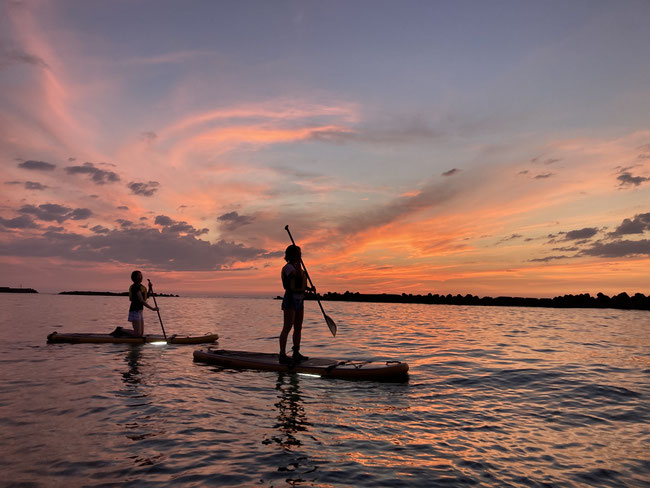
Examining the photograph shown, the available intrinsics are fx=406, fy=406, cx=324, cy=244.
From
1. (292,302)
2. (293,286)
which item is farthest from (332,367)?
(293,286)

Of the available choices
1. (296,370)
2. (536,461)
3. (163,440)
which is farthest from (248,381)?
(536,461)

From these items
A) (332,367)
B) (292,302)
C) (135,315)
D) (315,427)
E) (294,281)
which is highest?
(294,281)

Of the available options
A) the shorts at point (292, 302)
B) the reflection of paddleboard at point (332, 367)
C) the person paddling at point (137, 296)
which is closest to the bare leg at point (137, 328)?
the person paddling at point (137, 296)

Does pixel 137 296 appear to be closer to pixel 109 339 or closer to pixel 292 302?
pixel 109 339

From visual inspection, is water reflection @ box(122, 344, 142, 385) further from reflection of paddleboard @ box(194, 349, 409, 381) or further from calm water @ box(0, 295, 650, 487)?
reflection of paddleboard @ box(194, 349, 409, 381)

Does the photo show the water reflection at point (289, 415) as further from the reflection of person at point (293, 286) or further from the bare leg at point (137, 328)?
the bare leg at point (137, 328)

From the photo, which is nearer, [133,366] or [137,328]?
[133,366]

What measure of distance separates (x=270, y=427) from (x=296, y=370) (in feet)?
14.7

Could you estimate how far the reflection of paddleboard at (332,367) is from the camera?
38.0ft

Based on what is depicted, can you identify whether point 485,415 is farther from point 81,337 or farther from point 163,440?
point 81,337

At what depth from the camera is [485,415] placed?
8.60 metres

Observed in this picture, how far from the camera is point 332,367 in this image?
38.9 ft

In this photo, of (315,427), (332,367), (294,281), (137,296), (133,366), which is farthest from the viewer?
(137,296)

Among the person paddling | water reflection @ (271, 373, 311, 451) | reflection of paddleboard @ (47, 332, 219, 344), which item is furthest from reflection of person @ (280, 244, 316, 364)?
reflection of paddleboard @ (47, 332, 219, 344)
